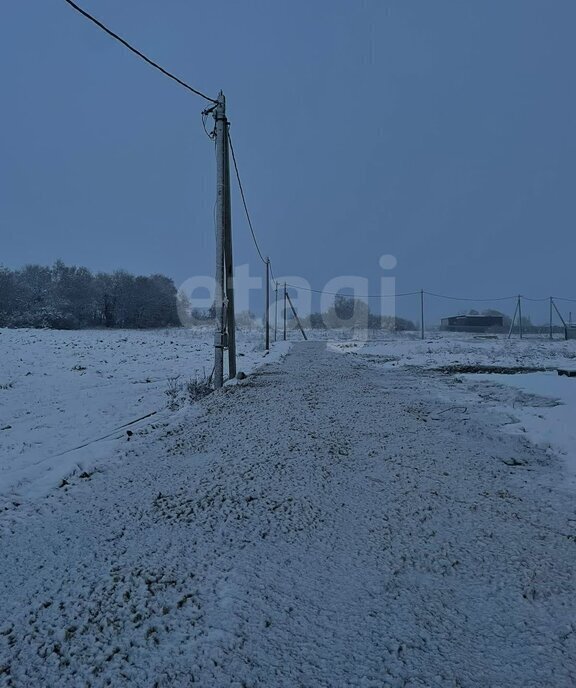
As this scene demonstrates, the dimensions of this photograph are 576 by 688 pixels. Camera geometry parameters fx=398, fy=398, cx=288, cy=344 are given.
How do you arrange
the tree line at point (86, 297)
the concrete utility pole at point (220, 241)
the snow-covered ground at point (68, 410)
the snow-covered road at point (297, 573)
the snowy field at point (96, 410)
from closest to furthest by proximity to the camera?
the snow-covered road at point (297, 573) → the snow-covered ground at point (68, 410) → the snowy field at point (96, 410) → the concrete utility pole at point (220, 241) → the tree line at point (86, 297)

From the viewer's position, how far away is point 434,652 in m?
1.26

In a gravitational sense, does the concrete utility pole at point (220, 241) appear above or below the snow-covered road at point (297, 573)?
above

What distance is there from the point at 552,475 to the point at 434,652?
7.44 ft

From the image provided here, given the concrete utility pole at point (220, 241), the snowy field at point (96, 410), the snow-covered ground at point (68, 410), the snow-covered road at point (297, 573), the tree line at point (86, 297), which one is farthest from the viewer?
the tree line at point (86, 297)

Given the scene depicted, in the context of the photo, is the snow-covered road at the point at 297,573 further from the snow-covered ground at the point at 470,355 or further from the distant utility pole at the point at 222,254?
the snow-covered ground at the point at 470,355

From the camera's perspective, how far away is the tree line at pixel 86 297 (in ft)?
147

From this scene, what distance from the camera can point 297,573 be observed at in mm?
1689

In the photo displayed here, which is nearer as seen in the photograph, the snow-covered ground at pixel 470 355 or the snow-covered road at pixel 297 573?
the snow-covered road at pixel 297 573

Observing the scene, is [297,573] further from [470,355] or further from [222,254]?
[470,355]

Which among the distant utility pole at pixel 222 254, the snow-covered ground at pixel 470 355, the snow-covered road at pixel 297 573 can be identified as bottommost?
the snow-covered ground at pixel 470 355

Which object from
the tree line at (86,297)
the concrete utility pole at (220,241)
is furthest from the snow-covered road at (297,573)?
the tree line at (86,297)

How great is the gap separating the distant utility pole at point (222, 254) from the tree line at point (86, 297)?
43.0 meters

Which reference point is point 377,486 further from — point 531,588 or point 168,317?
point 168,317

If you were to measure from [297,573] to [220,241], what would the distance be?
22.6 ft
